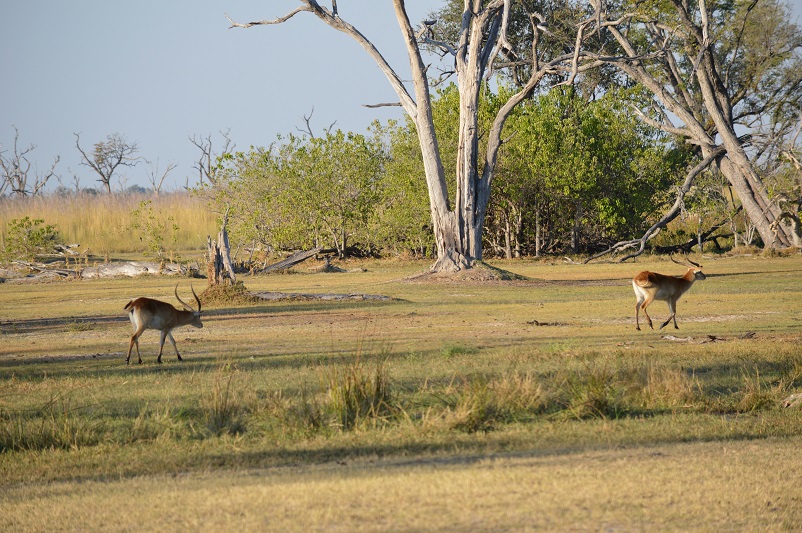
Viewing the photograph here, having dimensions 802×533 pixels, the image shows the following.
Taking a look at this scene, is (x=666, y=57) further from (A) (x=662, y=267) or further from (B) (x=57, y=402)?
(B) (x=57, y=402)

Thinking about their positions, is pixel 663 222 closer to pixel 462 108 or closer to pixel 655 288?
pixel 462 108

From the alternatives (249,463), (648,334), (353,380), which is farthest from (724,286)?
(249,463)

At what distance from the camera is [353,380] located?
33.8ft

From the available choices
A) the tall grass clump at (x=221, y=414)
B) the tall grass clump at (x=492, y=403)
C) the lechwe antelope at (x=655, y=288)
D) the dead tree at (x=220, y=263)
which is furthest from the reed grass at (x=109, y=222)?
the tall grass clump at (x=492, y=403)

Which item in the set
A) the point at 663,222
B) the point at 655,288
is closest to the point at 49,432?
the point at 655,288

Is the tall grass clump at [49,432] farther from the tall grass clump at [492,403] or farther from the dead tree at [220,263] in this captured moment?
the dead tree at [220,263]

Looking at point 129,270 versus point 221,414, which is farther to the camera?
point 129,270

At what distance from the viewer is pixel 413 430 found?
9672 mm

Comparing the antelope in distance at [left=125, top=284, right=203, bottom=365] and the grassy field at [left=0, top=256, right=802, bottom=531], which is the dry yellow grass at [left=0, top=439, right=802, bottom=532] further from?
the antelope in distance at [left=125, top=284, right=203, bottom=365]

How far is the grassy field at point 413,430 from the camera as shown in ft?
22.3

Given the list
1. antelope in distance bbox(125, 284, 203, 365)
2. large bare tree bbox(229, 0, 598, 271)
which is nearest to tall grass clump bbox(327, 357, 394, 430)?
antelope in distance bbox(125, 284, 203, 365)

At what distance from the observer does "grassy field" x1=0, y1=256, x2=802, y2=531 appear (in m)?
6.79

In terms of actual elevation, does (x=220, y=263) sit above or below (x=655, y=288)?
above

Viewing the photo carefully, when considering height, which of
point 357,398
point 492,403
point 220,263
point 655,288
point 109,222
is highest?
point 109,222
